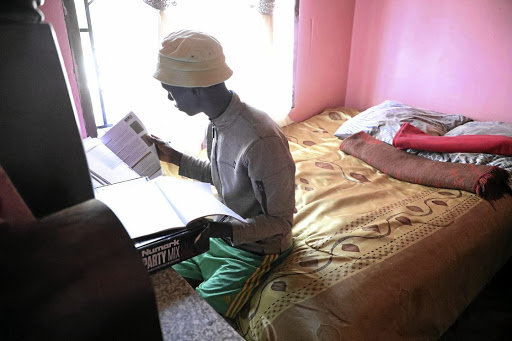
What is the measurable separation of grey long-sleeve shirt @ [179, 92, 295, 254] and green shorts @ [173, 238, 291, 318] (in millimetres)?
36

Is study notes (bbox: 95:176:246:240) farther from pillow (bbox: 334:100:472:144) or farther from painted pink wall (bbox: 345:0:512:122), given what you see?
painted pink wall (bbox: 345:0:512:122)

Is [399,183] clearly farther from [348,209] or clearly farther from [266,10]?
[266,10]

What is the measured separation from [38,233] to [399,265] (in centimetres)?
115

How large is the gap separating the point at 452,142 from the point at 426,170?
21 cm

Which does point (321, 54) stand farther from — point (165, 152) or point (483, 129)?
point (165, 152)

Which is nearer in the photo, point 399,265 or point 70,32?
point 399,265

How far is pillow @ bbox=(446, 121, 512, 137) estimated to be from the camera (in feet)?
6.17

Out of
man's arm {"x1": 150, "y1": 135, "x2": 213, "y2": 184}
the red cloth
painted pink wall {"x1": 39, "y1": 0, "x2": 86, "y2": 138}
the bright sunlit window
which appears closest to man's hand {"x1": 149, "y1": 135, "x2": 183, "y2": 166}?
man's arm {"x1": 150, "y1": 135, "x2": 213, "y2": 184}

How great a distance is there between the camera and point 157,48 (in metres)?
1.72

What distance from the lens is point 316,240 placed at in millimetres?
1320

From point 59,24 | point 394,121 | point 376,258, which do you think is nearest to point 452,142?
point 394,121

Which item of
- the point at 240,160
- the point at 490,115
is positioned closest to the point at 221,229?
the point at 240,160

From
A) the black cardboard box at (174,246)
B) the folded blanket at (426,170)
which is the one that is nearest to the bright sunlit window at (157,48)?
the folded blanket at (426,170)

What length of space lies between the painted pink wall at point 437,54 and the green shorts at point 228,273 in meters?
1.73
